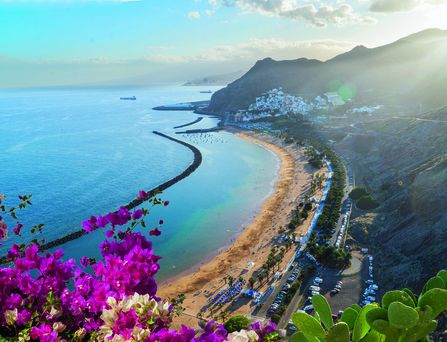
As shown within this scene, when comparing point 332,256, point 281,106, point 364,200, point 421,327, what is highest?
point 281,106

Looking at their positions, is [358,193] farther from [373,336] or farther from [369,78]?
[369,78]

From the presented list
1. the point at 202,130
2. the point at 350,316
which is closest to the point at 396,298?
the point at 350,316

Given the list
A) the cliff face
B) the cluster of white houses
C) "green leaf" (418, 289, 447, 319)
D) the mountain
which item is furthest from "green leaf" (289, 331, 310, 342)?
the mountain

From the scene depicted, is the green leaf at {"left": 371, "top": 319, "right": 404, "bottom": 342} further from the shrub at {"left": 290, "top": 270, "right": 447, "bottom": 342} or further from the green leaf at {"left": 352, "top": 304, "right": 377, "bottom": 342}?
the green leaf at {"left": 352, "top": 304, "right": 377, "bottom": 342}

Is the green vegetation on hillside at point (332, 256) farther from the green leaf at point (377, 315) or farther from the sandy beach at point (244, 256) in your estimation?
the green leaf at point (377, 315)

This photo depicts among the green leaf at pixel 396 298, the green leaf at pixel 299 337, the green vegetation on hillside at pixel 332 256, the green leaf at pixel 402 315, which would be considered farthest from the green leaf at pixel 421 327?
the green vegetation on hillside at pixel 332 256

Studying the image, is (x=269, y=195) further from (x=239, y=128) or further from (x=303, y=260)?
(x=239, y=128)
